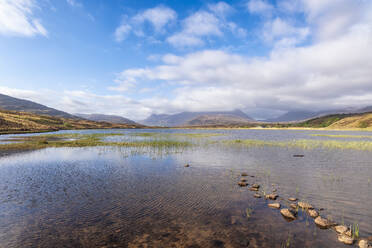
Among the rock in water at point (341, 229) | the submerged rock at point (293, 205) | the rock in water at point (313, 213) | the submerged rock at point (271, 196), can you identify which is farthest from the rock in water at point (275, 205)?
the rock in water at point (341, 229)

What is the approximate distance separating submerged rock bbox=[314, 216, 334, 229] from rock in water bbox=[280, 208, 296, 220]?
54.5 inches

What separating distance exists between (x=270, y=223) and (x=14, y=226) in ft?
56.0

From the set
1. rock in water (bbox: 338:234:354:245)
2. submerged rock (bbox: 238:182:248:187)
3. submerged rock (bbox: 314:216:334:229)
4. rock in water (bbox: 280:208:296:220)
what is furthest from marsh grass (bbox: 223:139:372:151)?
rock in water (bbox: 338:234:354:245)

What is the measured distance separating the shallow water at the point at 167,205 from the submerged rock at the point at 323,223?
0.44 meters

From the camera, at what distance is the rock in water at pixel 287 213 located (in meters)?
13.4

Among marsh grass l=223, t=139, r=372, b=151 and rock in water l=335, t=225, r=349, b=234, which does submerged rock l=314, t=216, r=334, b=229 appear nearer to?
rock in water l=335, t=225, r=349, b=234

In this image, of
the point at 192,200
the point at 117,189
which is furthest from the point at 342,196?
the point at 117,189

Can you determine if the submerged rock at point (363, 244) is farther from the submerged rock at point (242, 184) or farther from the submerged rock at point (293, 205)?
the submerged rock at point (242, 184)

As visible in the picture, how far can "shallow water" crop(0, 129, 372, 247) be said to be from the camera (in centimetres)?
1084

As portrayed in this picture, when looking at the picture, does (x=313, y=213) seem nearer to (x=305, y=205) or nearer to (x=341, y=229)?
(x=305, y=205)

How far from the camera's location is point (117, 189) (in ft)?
62.2

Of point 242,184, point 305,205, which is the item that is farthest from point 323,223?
point 242,184

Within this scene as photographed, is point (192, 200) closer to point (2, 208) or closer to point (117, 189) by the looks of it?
point (117, 189)

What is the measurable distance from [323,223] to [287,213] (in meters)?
2.16
